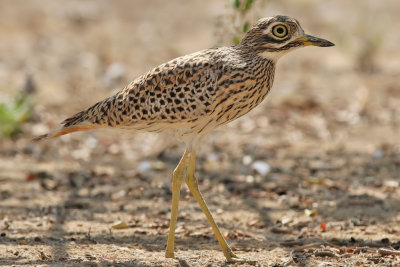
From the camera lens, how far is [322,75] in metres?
10.4

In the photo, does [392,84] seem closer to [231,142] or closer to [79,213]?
[231,142]

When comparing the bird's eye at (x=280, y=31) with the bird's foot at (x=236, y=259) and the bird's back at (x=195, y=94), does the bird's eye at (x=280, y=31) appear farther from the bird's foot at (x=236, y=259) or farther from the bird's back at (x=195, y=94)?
the bird's foot at (x=236, y=259)

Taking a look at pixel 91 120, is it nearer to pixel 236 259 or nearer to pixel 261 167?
pixel 236 259

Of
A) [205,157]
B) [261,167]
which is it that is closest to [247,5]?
[261,167]

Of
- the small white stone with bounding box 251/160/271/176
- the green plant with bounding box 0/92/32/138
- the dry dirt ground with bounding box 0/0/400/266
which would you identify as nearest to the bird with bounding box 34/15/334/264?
the dry dirt ground with bounding box 0/0/400/266

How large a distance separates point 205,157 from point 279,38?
2982 mm

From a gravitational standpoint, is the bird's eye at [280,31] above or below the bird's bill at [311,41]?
above

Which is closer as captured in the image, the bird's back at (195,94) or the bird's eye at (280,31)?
the bird's back at (195,94)

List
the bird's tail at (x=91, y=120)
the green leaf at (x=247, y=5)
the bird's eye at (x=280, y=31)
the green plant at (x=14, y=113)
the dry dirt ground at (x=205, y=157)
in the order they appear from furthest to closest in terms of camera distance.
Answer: the green plant at (x=14, y=113)
the green leaf at (x=247, y=5)
the dry dirt ground at (x=205, y=157)
the bird's tail at (x=91, y=120)
the bird's eye at (x=280, y=31)

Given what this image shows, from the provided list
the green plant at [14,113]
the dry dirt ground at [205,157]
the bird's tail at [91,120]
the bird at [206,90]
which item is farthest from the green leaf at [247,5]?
the green plant at [14,113]

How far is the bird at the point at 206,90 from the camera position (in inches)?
171

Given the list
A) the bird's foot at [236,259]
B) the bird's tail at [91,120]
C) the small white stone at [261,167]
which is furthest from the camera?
the small white stone at [261,167]

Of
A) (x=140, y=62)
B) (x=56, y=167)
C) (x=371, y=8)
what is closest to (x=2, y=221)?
(x=56, y=167)

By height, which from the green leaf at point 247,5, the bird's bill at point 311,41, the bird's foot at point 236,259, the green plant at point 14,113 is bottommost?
the bird's foot at point 236,259
